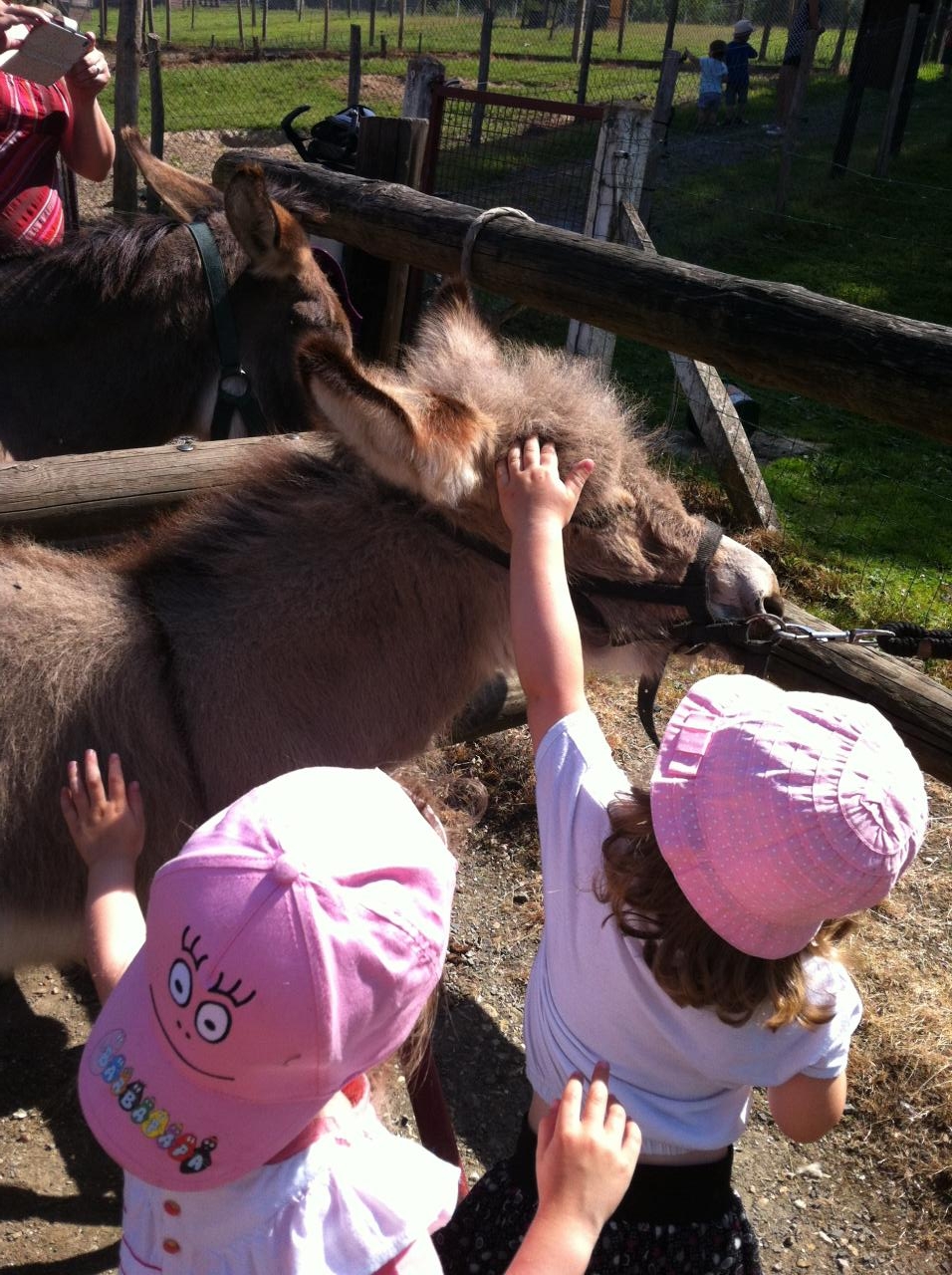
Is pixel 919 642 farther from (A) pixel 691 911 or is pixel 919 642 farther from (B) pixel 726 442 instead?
(B) pixel 726 442

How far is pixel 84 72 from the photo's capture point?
12.7 ft

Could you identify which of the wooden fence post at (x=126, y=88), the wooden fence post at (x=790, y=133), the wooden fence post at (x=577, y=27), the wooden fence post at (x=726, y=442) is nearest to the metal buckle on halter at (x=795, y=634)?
the wooden fence post at (x=726, y=442)

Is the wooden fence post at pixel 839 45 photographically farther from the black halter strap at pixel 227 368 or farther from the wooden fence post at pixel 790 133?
the black halter strap at pixel 227 368

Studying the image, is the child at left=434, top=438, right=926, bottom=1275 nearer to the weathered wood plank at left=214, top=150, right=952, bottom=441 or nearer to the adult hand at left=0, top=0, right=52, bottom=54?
the weathered wood plank at left=214, top=150, right=952, bottom=441

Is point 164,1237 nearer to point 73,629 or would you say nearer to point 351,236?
point 73,629

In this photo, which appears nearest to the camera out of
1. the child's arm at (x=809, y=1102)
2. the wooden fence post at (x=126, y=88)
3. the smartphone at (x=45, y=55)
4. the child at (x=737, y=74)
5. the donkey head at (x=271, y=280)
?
the child's arm at (x=809, y=1102)

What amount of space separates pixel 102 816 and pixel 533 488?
991 mm

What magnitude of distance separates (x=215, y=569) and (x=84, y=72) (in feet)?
8.72

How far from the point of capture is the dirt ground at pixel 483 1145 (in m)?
2.62

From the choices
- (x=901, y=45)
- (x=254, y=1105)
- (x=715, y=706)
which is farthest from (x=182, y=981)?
(x=901, y=45)

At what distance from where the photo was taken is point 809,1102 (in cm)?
169

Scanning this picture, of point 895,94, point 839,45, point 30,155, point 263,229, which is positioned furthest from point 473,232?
point 839,45

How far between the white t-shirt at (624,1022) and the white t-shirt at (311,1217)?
405 mm

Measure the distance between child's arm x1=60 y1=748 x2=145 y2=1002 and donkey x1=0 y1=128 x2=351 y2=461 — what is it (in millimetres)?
2189
